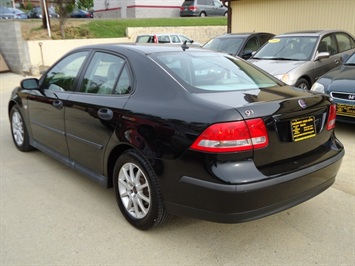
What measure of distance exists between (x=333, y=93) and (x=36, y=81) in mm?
4359

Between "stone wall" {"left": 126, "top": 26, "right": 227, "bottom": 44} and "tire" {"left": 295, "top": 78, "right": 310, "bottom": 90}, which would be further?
"stone wall" {"left": 126, "top": 26, "right": 227, "bottom": 44}

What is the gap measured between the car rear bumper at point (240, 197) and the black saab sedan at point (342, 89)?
3125mm

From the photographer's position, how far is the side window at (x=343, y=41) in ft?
27.5

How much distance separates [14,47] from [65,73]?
41.5 feet

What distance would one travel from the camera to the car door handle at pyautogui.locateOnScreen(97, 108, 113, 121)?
3131 mm

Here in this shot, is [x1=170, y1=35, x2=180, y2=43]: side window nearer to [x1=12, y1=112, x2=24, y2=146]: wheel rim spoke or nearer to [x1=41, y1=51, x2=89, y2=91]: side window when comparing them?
[x1=12, y1=112, x2=24, y2=146]: wheel rim spoke

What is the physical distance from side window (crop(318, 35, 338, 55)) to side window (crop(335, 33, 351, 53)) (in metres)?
0.24

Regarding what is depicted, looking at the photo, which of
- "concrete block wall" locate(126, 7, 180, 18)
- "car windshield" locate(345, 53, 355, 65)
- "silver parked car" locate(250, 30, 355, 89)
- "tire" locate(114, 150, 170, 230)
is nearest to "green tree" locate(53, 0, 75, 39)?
"silver parked car" locate(250, 30, 355, 89)

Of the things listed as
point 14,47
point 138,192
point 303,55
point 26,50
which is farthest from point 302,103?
point 14,47

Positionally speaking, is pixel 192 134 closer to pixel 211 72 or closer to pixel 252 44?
pixel 211 72

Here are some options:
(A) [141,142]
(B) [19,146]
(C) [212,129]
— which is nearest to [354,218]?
(C) [212,129]

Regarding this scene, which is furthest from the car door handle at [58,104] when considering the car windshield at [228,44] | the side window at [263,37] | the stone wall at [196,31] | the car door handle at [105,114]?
the stone wall at [196,31]

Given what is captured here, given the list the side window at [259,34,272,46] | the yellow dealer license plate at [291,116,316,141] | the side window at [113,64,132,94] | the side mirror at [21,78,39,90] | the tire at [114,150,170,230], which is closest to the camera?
the yellow dealer license plate at [291,116,316,141]

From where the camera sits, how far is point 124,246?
2.83 m
